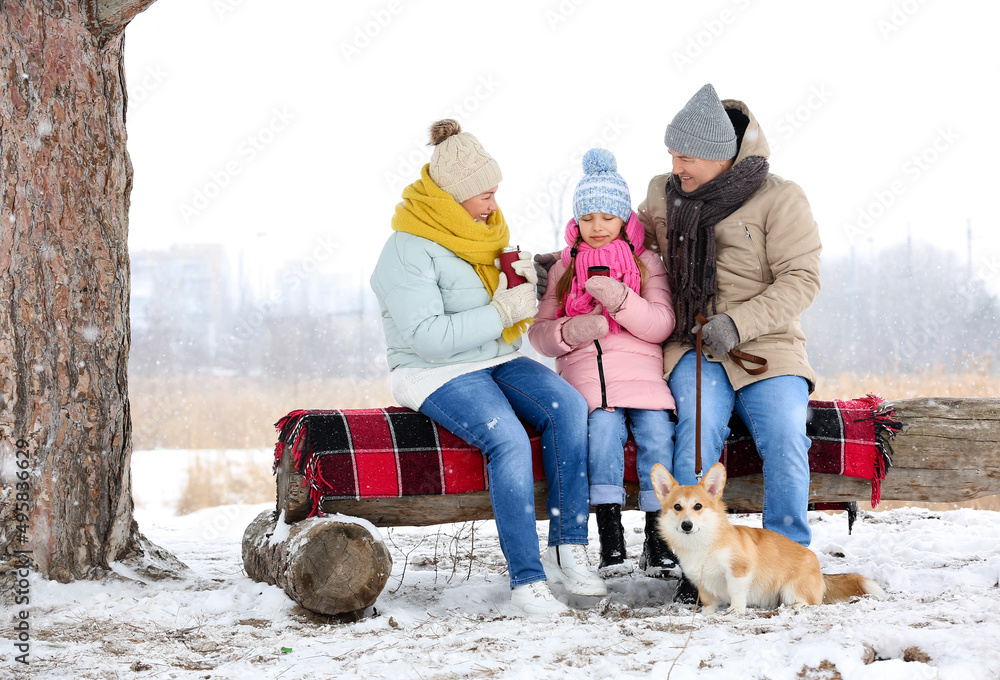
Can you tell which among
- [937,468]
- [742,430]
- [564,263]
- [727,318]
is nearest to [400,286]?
[564,263]

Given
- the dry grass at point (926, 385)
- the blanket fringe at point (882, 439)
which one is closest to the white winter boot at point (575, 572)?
the blanket fringe at point (882, 439)

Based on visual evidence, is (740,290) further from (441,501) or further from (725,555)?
(441,501)

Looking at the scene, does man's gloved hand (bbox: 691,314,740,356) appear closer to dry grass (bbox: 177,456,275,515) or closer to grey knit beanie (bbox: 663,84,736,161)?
grey knit beanie (bbox: 663,84,736,161)

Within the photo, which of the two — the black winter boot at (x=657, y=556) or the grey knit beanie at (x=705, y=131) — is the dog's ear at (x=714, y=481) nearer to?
the black winter boot at (x=657, y=556)

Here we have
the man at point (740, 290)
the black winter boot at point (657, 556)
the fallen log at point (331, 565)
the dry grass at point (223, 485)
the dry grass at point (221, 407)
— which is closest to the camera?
the fallen log at point (331, 565)

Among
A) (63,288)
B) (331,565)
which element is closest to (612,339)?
(331,565)

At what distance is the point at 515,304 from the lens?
3258 mm

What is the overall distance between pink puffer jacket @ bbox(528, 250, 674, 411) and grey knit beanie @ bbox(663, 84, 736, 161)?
0.51 meters

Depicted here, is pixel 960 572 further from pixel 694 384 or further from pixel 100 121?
pixel 100 121

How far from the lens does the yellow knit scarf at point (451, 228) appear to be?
130 inches

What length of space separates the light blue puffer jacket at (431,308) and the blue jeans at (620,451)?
53 centimetres

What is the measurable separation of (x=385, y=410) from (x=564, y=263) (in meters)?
1.04

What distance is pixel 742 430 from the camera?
3.54m

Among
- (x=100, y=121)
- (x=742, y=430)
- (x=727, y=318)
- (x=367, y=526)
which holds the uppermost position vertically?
(x=100, y=121)
